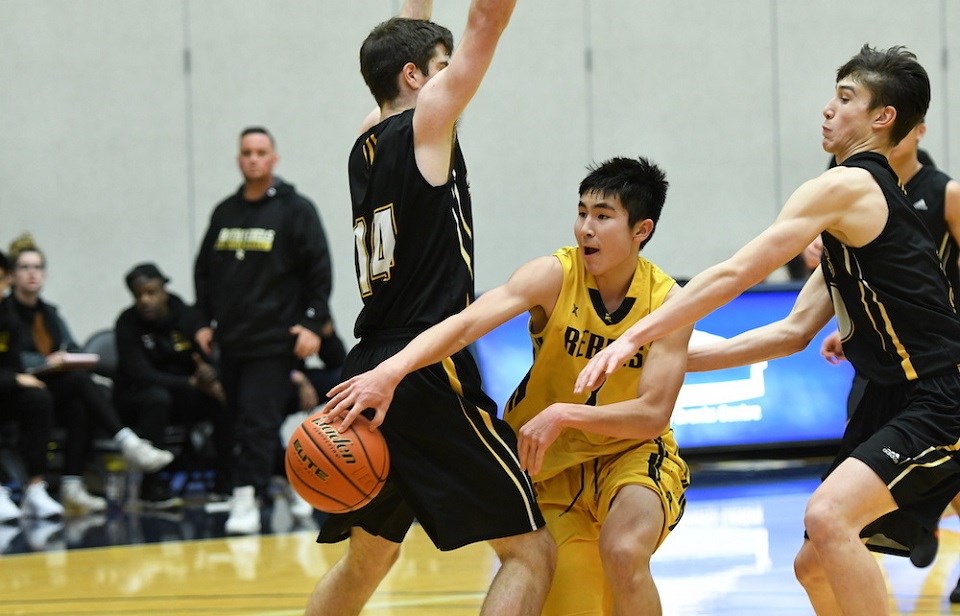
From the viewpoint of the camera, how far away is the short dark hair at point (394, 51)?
401 centimetres

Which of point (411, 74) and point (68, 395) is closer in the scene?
point (411, 74)

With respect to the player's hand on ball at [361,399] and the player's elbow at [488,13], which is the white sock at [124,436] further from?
the player's elbow at [488,13]

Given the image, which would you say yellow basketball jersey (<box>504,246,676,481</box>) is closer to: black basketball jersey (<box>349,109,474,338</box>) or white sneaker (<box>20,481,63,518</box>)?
black basketball jersey (<box>349,109,474,338</box>)

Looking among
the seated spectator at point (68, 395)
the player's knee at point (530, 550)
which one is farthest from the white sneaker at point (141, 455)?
the player's knee at point (530, 550)

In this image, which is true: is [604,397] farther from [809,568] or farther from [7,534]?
[7,534]

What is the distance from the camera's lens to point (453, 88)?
3734 millimetres

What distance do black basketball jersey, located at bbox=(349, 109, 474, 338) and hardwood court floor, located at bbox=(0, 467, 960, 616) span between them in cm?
182

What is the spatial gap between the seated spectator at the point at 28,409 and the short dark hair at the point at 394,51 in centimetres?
532

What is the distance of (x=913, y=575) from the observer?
6016 mm

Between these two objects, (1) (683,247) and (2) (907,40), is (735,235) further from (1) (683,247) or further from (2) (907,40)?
(2) (907,40)

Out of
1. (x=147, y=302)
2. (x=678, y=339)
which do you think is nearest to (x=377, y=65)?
(x=678, y=339)

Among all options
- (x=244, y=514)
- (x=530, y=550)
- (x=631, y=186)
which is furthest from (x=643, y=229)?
(x=244, y=514)

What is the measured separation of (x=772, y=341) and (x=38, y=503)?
5.72m

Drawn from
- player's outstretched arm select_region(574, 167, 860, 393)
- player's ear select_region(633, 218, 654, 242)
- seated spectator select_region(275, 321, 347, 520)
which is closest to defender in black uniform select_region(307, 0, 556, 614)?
player's outstretched arm select_region(574, 167, 860, 393)
